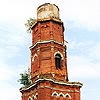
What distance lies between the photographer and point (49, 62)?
33906mm

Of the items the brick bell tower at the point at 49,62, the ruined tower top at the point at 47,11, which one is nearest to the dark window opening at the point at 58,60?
the brick bell tower at the point at 49,62

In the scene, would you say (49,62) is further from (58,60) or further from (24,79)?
(24,79)

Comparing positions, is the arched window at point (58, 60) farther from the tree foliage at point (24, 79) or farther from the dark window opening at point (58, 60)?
the tree foliage at point (24, 79)

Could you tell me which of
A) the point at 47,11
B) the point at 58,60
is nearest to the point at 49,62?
the point at 58,60

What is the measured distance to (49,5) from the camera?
36250 millimetres

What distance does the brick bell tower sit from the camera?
32500mm

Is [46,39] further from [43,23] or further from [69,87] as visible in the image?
[69,87]

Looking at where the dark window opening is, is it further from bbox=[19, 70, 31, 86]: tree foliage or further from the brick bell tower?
bbox=[19, 70, 31, 86]: tree foliage

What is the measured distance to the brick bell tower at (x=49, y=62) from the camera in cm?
3250

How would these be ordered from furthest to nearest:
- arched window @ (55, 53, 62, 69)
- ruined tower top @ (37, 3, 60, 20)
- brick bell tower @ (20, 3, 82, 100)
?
ruined tower top @ (37, 3, 60, 20), arched window @ (55, 53, 62, 69), brick bell tower @ (20, 3, 82, 100)

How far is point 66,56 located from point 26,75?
25.5 feet

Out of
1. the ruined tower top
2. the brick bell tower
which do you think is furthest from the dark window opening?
the ruined tower top

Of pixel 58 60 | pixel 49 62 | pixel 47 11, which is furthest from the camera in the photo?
pixel 47 11

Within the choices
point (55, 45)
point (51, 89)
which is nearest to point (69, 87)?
point (51, 89)
